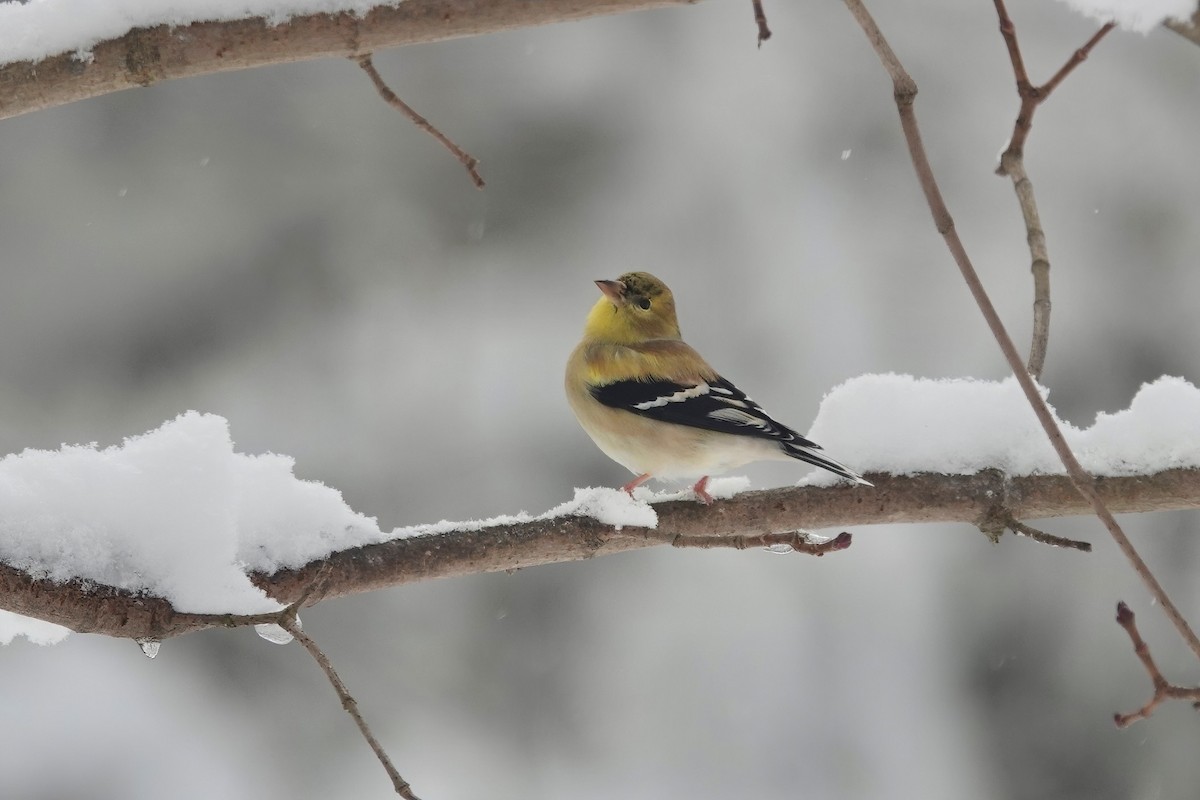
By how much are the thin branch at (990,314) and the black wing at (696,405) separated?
6.00 feet

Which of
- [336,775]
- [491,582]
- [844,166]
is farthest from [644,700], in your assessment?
[844,166]

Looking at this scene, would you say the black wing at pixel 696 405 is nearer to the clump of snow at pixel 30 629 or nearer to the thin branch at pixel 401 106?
the thin branch at pixel 401 106

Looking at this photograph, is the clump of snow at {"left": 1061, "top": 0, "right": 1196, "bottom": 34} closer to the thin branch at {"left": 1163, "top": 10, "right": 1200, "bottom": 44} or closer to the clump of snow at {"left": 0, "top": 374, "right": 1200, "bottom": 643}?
the thin branch at {"left": 1163, "top": 10, "right": 1200, "bottom": 44}

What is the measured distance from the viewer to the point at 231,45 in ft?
6.65

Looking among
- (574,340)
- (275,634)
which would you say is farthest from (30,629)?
(574,340)

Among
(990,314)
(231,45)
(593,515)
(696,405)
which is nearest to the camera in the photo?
(990,314)

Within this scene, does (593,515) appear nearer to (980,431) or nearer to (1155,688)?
(980,431)

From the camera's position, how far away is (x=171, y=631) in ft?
7.14

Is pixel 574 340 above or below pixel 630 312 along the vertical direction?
above

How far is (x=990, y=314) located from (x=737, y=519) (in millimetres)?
1457

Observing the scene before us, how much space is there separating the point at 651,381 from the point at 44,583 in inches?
92.5

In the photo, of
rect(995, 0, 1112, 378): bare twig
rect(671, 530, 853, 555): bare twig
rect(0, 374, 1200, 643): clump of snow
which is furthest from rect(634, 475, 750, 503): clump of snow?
rect(995, 0, 1112, 378): bare twig

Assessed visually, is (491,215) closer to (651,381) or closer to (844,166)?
(844,166)

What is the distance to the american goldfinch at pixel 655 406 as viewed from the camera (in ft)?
12.2
